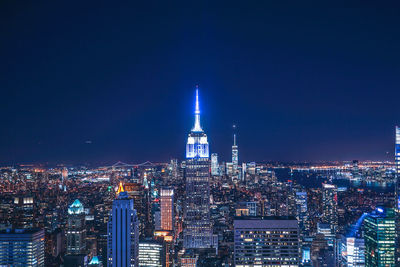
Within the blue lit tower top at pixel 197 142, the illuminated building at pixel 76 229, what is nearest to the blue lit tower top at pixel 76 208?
the illuminated building at pixel 76 229

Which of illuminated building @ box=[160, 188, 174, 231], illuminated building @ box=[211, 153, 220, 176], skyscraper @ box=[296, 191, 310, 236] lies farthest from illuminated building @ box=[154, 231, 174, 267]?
skyscraper @ box=[296, 191, 310, 236]

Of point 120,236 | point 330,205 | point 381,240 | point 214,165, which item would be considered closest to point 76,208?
point 120,236

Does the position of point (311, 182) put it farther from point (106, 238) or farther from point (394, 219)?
point (106, 238)

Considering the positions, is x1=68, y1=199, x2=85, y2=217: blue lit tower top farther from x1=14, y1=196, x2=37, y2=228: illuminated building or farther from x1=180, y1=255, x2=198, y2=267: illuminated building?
x1=180, y1=255, x2=198, y2=267: illuminated building

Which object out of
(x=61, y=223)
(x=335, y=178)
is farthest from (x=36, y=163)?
(x=335, y=178)

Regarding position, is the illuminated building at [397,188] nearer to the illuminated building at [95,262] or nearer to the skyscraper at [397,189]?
the skyscraper at [397,189]
